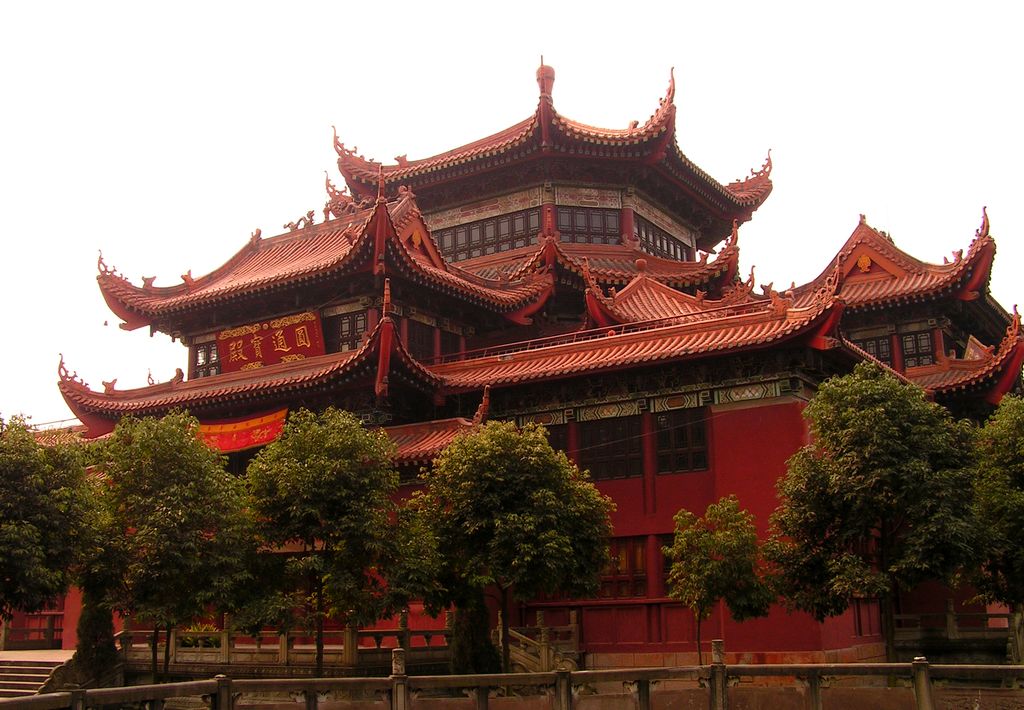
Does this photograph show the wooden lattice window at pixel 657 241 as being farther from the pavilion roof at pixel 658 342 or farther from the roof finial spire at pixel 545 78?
the pavilion roof at pixel 658 342

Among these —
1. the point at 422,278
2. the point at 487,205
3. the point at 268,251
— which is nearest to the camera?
the point at 422,278

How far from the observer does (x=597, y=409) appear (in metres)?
25.6

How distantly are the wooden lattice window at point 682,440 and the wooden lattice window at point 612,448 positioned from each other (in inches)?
20.3

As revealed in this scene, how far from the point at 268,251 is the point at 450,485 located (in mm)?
16076

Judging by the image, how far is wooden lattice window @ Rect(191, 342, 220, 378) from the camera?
31.5 m

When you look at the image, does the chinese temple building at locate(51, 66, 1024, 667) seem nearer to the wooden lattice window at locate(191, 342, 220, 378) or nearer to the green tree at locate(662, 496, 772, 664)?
the wooden lattice window at locate(191, 342, 220, 378)

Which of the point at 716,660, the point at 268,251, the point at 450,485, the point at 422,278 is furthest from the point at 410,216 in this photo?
the point at 716,660

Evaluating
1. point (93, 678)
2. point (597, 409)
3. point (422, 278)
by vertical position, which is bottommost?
point (93, 678)

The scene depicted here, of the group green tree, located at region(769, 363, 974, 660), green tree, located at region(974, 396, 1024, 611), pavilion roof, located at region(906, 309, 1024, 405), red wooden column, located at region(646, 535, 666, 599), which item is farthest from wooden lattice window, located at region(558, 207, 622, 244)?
green tree, located at region(974, 396, 1024, 611)

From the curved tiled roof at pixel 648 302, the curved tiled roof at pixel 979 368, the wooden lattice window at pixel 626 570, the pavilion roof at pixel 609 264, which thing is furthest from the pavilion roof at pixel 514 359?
the curved tiled roof at pixel 979 368

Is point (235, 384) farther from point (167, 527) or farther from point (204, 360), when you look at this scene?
point (167, 527)

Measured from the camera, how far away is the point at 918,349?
1280 inches

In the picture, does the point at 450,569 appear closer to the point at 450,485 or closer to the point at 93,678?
the point at 450,485

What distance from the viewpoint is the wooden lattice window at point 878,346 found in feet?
108
